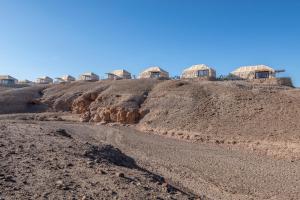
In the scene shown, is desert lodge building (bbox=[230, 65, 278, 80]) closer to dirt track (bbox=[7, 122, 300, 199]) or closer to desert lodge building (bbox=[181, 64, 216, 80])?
desert lodge building (bbox=[181, 64, 216, 80])

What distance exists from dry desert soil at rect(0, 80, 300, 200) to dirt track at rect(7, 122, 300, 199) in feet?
0.17

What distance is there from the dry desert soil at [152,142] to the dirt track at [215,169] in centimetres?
5

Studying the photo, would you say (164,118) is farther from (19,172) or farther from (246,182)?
(19,172)

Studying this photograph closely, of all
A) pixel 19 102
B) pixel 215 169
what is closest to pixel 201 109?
pixel 215 169

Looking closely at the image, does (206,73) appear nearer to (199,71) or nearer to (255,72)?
(199,71)

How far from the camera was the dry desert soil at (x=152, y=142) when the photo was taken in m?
9.79

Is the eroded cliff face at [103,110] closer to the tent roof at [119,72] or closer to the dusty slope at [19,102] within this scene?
the dusty slope at [19,102]

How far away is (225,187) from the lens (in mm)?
14250

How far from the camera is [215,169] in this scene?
17109 millimetres

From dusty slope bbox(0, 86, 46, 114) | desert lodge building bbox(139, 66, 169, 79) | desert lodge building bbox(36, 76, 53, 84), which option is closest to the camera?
dusty slope bbox(0, 86, 46, 114)

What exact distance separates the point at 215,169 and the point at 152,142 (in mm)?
7820

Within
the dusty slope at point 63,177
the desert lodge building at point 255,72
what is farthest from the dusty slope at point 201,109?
the dusty slope at point 63,177

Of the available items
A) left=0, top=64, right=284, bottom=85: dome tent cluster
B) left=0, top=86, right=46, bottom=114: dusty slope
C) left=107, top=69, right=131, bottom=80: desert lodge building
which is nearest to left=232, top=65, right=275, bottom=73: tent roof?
left=0, top=64, right=284, bottom=85: dome tent cluster

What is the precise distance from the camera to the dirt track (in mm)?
13805
